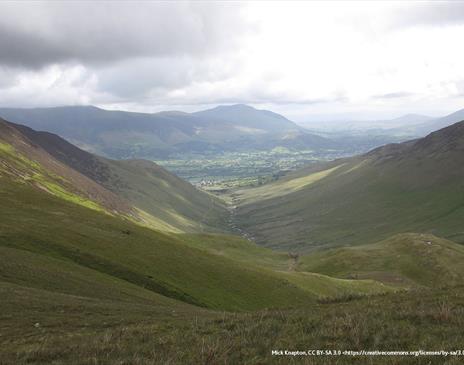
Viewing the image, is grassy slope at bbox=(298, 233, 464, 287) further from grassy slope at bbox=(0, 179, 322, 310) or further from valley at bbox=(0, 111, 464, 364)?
grassy slope at bbox=(0, 179, 322, 310)

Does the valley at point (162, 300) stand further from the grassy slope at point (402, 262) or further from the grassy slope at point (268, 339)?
the grassy slope at point (402, 262)

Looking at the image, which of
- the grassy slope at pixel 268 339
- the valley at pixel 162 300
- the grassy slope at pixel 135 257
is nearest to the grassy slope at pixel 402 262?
the valley at pixel 162 300

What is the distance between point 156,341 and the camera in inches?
827

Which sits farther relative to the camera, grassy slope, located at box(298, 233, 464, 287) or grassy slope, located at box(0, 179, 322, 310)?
grassy slope, located at box(298, 233, 464, 287)

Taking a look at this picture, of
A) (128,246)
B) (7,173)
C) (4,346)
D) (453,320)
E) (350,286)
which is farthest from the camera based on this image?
(7,173)

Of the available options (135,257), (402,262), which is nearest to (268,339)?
(135,257)

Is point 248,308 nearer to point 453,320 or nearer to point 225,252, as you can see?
point 453,320

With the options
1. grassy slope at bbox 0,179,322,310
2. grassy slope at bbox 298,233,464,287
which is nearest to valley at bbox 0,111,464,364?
grassy slope at bbox 0,179,322,310

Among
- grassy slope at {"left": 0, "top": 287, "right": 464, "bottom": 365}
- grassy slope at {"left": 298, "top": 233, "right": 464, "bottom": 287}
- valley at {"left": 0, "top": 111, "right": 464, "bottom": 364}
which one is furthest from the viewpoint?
grassy slope at {"left": 298, "top": 233, "right": 464, "bottom": 287}

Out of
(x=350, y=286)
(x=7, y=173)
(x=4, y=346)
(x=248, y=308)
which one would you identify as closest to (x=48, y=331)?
(x=4, y=346)

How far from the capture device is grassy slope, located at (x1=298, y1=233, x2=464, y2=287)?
129m

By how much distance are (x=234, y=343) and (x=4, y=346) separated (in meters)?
14.2

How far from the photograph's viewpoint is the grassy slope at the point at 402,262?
424ft

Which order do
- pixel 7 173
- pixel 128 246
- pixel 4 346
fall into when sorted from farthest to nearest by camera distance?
pixel 7 173 < pixel 128 246 < pixel 4 346
